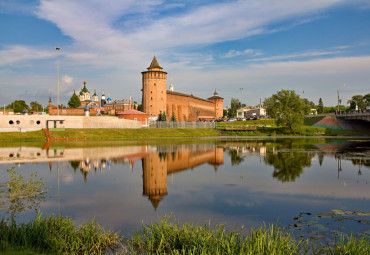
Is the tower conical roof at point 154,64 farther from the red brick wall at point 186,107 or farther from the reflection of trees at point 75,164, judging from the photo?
the reflection of trees at point 75,164

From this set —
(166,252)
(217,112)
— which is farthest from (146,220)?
(217,112)

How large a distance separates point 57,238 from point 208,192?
275 inches

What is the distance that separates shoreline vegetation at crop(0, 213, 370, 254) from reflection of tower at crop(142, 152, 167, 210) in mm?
3168

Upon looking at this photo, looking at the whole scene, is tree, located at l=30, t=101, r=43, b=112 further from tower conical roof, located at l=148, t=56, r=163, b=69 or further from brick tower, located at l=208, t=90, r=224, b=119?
brick tower, located at l=208, t=90, r=224, b=119

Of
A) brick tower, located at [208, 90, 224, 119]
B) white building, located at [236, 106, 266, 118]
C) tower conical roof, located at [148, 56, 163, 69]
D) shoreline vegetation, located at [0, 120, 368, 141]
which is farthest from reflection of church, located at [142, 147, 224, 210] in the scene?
brick tower, located at [208, 90, 224, 119]

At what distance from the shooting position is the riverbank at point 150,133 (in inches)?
1706

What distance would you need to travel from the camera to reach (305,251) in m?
6.81

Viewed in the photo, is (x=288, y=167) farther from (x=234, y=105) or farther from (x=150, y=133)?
(x=234, y=105)

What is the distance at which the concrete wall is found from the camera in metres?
47.9

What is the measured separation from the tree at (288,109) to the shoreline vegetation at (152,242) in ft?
162

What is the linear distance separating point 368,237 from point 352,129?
60555 millimetres

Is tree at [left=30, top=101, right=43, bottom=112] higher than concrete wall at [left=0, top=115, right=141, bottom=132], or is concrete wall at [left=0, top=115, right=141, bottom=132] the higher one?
tree at [left=30, top=101, right=43, bottom=112]

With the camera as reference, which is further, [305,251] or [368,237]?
[368,237]

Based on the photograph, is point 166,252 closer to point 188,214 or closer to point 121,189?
point 188,214
